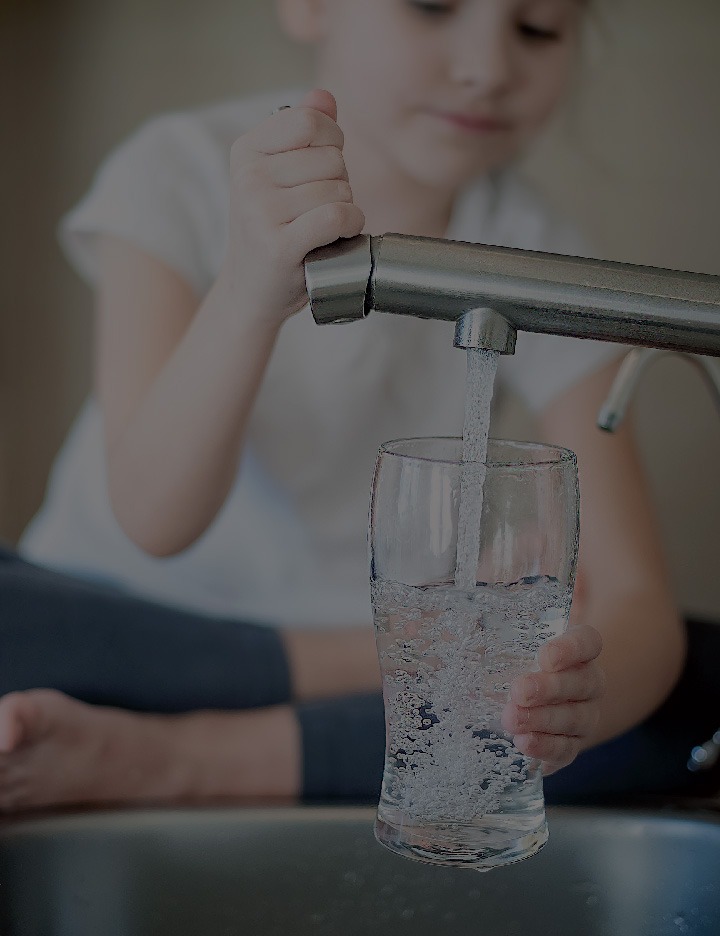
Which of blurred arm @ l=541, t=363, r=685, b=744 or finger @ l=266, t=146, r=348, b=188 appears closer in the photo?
finger @ l=266, t=146, r=348, b=188

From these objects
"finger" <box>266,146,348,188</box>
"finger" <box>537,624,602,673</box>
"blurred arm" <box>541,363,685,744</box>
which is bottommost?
"finger" <box>537,624,602,673</box>

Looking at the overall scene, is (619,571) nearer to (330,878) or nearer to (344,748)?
(344,748)

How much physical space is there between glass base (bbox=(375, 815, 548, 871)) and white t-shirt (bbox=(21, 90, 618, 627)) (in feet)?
2.36

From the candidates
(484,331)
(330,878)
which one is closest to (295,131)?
(484,331)

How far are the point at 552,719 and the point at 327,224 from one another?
255 millimetres

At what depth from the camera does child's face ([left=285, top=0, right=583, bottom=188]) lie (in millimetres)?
981

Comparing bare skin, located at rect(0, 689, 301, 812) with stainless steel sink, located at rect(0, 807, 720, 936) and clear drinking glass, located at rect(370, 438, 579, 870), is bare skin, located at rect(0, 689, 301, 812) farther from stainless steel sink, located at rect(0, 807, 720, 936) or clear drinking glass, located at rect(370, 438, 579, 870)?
clear drinking glass, located at rect(370, 438, 579, 870)

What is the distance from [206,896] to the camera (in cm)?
66

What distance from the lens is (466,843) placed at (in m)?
0.54

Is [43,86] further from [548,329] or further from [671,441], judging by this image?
[548,329]

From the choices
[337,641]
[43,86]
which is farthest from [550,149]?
[337,641]

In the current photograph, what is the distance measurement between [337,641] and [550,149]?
3.77ft

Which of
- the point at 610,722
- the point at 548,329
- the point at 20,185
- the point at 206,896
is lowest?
the point at 206,896

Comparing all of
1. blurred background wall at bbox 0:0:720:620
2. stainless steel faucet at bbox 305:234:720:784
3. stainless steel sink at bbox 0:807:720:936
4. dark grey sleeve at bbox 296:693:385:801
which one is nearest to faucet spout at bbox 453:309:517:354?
stainless steel faucet at bbox 305:234:720:784
